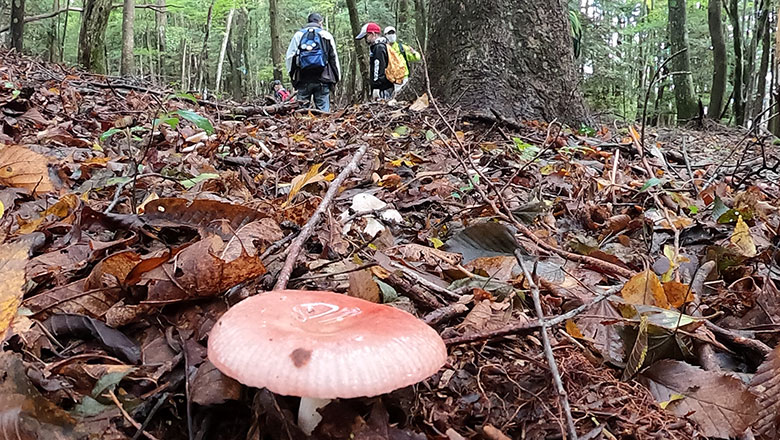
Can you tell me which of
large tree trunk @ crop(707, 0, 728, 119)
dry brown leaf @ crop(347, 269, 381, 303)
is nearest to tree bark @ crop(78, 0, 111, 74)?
dry brown leaf @ crop(347, 269, 381, 303)

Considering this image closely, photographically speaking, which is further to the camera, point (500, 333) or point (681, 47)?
point (681, 47)

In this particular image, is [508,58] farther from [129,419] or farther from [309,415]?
[129,419]

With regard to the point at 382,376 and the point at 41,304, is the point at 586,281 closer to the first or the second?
the point at 382,376

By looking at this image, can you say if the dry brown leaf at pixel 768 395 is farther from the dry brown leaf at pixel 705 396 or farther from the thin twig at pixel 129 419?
the thin twig at pixel 129 419

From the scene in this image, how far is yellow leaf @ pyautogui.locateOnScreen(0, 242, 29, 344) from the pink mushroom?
0.42m

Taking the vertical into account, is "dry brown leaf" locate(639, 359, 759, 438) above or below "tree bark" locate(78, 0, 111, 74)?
below

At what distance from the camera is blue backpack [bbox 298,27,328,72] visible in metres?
9.13

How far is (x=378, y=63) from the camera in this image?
32.9ft

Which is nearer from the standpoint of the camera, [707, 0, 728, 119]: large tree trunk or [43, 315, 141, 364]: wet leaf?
[43, 315, 141, 364]: wet leaf

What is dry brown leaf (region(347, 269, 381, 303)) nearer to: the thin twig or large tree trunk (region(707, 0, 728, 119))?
the thin twig

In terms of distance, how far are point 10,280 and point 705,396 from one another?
166cm

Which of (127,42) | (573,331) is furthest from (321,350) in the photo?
(127,42)

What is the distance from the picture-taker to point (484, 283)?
1776 mm

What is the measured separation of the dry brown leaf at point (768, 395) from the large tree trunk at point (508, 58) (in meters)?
3.73
